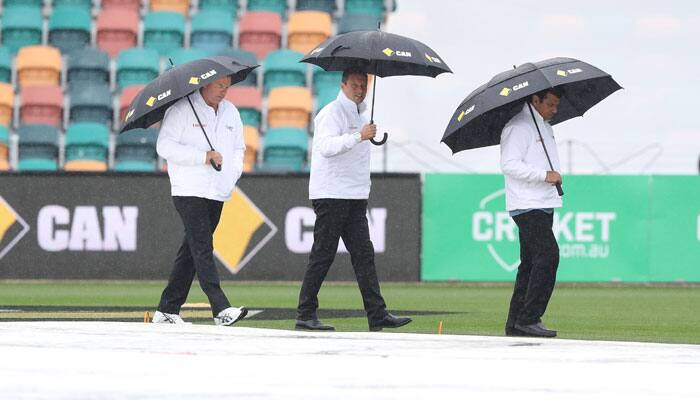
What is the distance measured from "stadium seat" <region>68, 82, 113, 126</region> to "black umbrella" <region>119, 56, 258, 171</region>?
51.0 feet

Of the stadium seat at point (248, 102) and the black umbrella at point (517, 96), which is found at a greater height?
the stadium seat at point (248, 102)

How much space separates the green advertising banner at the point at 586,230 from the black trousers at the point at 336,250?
8.95 meters

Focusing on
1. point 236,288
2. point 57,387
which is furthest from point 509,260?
point 57,387

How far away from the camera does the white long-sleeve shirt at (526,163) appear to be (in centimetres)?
848

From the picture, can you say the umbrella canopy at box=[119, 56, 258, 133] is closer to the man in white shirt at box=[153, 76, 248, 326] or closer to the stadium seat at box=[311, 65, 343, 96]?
the man in white shirt at box=[153, 76, 248, 326]

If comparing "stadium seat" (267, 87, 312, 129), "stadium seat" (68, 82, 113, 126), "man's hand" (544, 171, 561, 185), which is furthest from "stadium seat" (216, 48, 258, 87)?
"man's hand" (544, 171, 561, 185)

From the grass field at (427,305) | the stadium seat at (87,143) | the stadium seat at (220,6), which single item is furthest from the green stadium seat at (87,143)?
the grass field at (427,305)

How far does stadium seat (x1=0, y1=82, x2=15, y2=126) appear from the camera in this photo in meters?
24.6

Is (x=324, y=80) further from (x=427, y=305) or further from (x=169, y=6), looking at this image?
(x=427, y=305)

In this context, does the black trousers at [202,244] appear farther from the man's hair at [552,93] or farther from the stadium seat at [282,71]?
the stadium seat at [282,71]

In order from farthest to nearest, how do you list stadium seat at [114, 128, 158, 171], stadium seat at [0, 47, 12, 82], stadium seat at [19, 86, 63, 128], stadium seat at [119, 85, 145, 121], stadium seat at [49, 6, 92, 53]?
stadium seat at [49, 6, 92, 53]
stadium seat at [0, 47, 12, 82]
stadium seat at [19, 86, 63, 128]
stadium seat at [119, 85, 145, 121]
stadium seat at [114, 128, 158, 171]

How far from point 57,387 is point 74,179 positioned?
13099mm

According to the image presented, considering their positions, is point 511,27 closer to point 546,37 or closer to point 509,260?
point 546,37

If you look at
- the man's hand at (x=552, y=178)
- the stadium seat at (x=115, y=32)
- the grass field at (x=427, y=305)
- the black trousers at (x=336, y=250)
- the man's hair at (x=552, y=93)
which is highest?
the stadium seat at (x=115, y=32)
